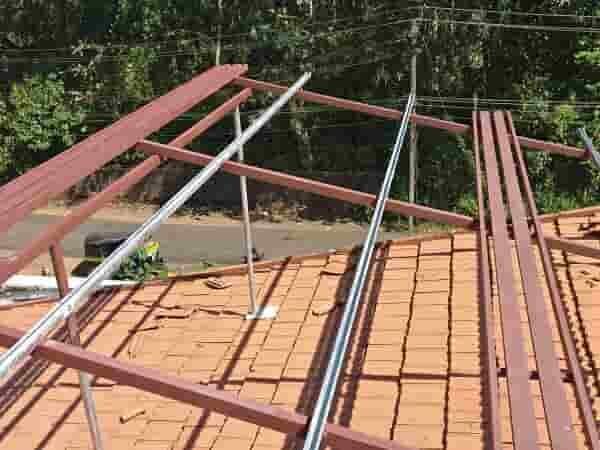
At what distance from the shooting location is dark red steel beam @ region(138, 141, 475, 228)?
5.92 metres

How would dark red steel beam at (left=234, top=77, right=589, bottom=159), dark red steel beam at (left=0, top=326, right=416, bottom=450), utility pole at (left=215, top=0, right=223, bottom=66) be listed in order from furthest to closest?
utility pole at (left=215, top=0, right=223, bottom=66) < dark red steel beam at (left=234, top=77, right=589, bottom=159) < dark red steel beam at (left=0, top=326, right=416, bottom=450)

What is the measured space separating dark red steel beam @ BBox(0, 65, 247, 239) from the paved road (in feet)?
64.0

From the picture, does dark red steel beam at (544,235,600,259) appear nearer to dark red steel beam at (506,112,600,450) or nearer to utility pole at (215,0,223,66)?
dark red steel beam at (506,112,600,450)

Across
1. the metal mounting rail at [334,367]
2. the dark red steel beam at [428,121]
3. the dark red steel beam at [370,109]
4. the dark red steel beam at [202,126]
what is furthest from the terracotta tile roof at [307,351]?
the dark red steel beam at [202,126]

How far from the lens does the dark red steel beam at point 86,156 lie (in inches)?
159

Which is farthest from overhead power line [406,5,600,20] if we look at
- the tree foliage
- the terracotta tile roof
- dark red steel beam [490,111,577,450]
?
dark red steel beam [490,111,577,450]

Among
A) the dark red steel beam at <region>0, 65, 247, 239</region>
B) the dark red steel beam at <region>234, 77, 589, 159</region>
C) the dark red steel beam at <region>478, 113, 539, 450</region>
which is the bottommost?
the dark red steel beam at <region>478, 113, 539, 450</region>

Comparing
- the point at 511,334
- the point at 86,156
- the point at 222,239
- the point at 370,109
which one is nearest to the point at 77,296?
the point at 86,156

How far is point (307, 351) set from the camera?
7.00 metres

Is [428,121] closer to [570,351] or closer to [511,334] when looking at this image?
[570,351]

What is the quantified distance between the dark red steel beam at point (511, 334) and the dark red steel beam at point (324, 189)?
347mm

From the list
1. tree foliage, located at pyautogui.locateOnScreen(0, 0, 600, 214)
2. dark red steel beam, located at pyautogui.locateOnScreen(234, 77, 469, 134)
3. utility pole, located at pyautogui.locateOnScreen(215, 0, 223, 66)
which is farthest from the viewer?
utility pole, located at pyautogui.locateOnScreen(215, 0, 223, 66)

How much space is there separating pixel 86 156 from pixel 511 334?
3114 mm

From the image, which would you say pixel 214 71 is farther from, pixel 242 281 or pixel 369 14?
pixel 369 14
